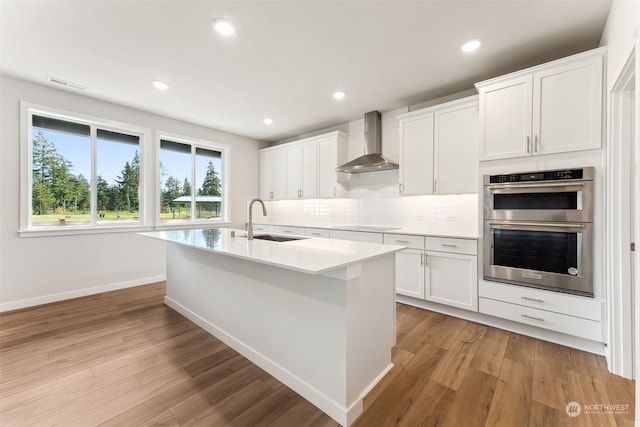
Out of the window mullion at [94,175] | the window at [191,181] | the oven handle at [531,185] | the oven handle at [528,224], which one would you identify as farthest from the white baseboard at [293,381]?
the window at [191,181]

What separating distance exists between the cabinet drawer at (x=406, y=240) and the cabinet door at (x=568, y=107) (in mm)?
1387

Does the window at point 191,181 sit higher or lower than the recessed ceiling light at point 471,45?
lower

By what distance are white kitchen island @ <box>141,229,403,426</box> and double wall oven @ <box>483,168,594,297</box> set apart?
1.36m

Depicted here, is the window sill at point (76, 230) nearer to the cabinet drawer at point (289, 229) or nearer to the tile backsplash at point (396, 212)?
the cabinet drawer at point (289, 229)

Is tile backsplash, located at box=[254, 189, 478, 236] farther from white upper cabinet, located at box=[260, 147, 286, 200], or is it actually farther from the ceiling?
the ceiling

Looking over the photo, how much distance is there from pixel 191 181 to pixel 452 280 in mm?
4439

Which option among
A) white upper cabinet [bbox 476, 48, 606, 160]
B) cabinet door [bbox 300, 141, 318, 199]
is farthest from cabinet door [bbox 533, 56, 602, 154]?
cabinet door [bbox 300, 141, 318, 199]

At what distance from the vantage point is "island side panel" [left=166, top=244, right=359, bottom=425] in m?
1.53

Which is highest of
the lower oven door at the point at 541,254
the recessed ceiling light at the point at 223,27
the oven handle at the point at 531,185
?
the recessed ceiling light at the point at 223,27

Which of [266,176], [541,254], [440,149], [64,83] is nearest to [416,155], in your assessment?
[440,149]

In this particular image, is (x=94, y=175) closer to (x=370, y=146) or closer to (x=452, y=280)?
(x=370, y=146)

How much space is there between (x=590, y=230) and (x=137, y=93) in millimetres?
4992

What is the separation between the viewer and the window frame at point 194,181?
13.8 feet

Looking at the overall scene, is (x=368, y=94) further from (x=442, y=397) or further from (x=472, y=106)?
(x=442, y=397)
